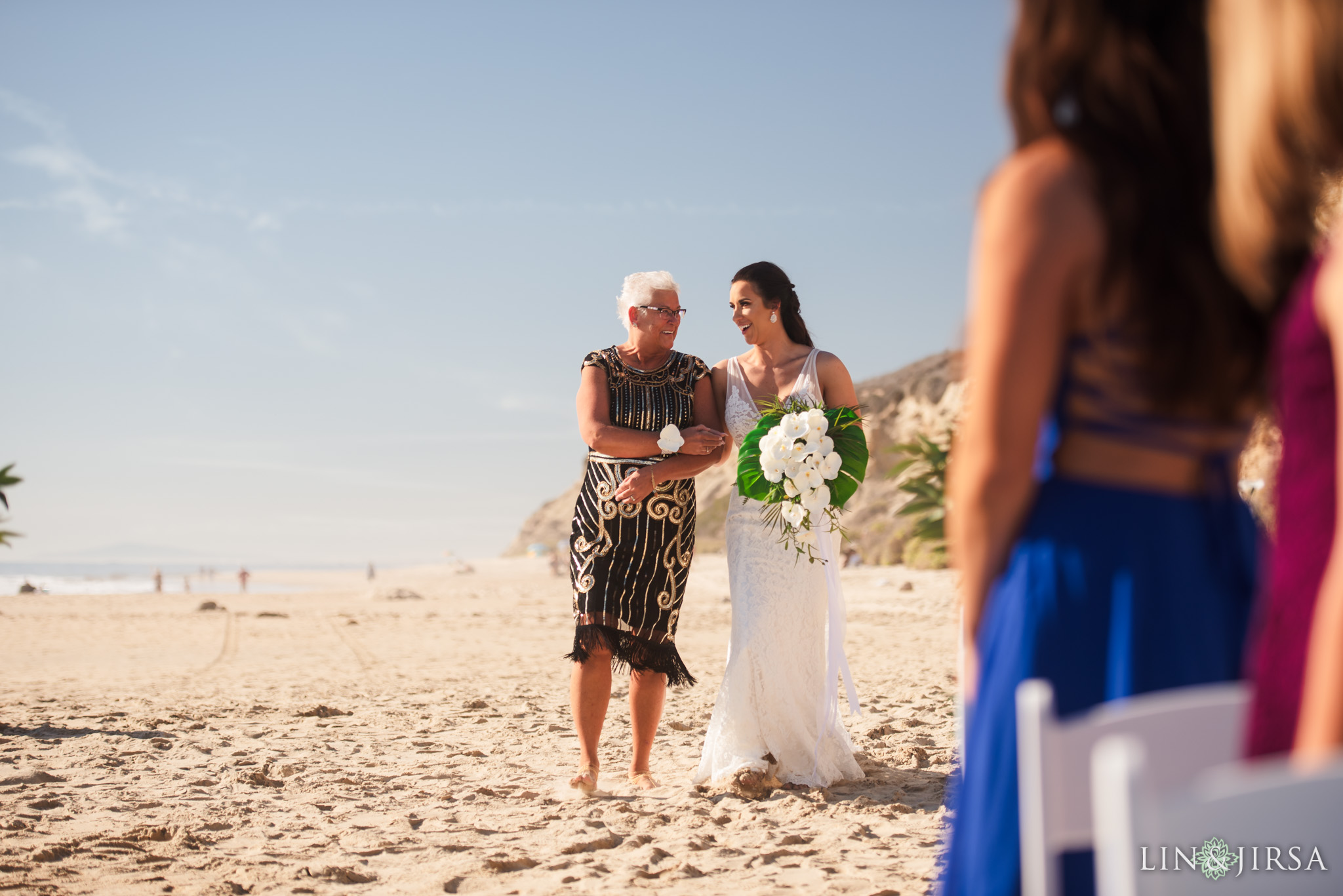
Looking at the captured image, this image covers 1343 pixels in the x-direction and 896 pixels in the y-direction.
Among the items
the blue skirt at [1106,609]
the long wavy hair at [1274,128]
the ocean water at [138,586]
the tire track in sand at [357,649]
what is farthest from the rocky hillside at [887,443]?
the long wavy hair at [1274,128]

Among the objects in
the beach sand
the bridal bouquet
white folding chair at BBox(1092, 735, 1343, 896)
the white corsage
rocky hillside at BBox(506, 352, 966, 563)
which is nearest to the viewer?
white folding chair at BBox(1092, 735, 1343, 896)

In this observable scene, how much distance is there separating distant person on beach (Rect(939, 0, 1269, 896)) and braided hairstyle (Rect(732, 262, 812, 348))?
3.32 meters

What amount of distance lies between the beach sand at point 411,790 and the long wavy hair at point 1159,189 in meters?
2.37

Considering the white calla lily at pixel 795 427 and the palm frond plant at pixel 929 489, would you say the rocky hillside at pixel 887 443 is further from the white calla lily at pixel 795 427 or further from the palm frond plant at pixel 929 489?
the white calla lily at pixel 795 427

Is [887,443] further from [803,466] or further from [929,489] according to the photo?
[803,466]

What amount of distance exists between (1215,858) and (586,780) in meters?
3.91

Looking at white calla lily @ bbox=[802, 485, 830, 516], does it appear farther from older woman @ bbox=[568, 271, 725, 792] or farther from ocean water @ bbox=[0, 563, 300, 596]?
ocean water @ bbox=[0, 563, 300, 596]

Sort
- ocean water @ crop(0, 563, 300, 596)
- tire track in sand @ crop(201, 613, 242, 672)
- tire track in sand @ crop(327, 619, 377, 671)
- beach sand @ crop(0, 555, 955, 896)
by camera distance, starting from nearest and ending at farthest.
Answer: beach sand @ crop(0, 555, 955, 896) → tire track in sand @ crop(327, 619, 377, 671) → tire track in sand @ crop(201, 613, 242, 672) → ocean water @ crop(0, 563, 300, 596)

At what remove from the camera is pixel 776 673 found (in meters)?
4.48

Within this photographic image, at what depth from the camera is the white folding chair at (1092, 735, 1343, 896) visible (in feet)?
2.74

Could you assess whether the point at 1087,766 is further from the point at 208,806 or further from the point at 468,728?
the point at 468,728

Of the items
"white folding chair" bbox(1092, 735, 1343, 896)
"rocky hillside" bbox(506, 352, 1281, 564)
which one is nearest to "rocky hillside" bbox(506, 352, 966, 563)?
"rocky hillside" bbox(506, 352, 1281, 564)

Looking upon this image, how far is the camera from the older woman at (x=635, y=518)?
14.8 ft

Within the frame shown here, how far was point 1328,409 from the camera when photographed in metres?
1.01
